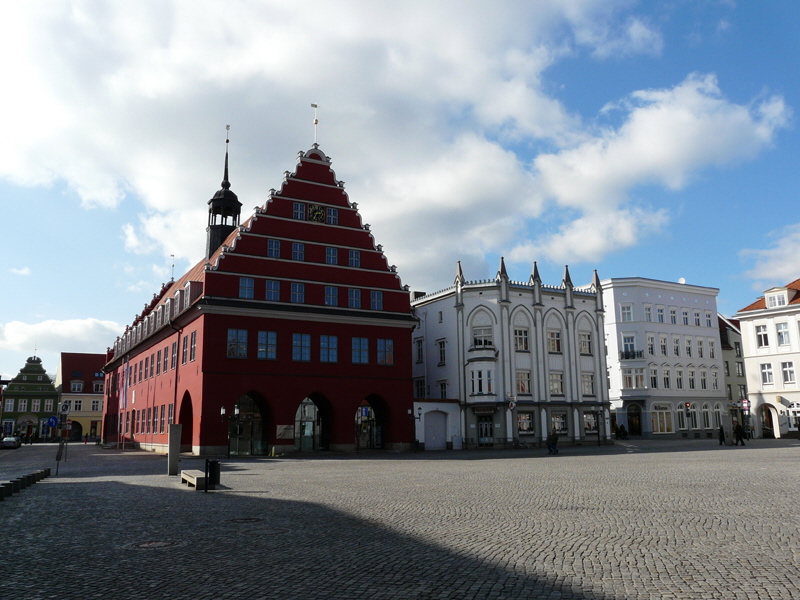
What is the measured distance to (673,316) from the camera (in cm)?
7138

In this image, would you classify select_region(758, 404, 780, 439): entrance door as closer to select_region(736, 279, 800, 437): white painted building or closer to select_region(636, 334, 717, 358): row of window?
select_region(736, 279, 800, 437): white painted building

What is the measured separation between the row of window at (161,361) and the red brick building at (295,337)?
29 cm

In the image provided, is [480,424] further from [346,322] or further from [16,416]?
[16,416]

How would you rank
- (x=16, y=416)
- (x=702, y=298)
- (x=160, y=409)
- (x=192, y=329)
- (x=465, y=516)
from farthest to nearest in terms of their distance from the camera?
(x=16, y=416)
(x=702, y=298)
(x=160, y=409)
(x=192, y=329)
(x=465, y=516)

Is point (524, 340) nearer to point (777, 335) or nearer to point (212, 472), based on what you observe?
point (777, 335)

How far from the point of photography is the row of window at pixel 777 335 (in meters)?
69.6

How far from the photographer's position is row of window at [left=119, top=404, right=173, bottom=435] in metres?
51.8

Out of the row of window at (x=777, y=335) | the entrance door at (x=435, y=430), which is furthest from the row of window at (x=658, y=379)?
the entrance door at (x=435, y=430)

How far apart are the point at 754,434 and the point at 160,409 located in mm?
59139

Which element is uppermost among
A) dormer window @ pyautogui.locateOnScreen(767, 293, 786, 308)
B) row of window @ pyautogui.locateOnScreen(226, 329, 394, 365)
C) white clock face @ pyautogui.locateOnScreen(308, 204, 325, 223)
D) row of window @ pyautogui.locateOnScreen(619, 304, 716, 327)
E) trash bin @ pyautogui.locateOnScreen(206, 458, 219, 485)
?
white clock face @ pyautogui.locateOnScreen(308, 204, 325, 223)

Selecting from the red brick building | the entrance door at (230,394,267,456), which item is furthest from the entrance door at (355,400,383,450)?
the entrance door at (230,394,267,456)

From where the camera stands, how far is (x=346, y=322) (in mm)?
48031

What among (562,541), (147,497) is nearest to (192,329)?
(147,497)

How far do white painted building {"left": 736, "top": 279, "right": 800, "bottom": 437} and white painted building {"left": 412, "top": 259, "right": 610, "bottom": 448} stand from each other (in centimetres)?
2258
